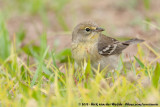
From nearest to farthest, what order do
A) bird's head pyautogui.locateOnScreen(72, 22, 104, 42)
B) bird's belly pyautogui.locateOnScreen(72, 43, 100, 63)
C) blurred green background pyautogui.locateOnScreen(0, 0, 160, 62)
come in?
1. bird's belly pyautogui.locateOnScreen(72, 43, 100, 63)
2. bird's head pyautogui.locateOnScreen(72, 22, 104, 42)
3. blurred green background pyautogui.locateOnScreen(0, 0, 160, 62)

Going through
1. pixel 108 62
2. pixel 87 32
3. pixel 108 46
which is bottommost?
pixel 108 62

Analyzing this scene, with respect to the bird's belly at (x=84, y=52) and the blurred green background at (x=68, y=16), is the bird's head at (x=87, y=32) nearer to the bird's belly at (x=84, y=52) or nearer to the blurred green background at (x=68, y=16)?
the bird's belly at (x=84, y=52)

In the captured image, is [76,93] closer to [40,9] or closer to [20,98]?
[20,98]

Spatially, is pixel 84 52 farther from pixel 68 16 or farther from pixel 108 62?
pixel 68 16

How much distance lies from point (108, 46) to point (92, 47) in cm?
45

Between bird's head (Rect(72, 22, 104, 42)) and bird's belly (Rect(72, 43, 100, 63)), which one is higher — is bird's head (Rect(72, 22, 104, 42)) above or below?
above

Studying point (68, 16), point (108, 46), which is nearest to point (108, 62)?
point (108, 46)

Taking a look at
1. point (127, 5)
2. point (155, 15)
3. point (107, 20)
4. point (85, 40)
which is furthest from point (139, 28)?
point (85, 40)

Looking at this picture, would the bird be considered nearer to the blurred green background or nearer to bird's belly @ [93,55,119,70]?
bird's belly @ [93,55,119,70]

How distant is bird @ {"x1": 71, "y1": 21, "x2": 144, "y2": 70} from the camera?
15.2 feet

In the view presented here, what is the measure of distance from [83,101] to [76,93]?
97mm

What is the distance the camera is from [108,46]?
5070 mm

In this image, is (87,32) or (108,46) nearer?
(87,32)

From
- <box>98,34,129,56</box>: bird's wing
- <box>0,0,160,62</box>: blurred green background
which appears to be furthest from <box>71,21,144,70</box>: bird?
<box>0,0,160,62</box>: blurred green background
